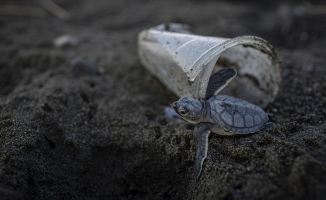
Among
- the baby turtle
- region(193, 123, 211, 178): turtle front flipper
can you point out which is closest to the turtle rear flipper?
the baby turtle

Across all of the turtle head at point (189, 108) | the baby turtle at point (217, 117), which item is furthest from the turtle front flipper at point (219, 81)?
the turtle head at point (189, 108)

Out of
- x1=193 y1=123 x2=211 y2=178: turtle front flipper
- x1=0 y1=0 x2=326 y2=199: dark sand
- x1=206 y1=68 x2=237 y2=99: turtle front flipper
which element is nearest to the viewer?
x1=0 y1=0 x2=326 y2=199: dark sand

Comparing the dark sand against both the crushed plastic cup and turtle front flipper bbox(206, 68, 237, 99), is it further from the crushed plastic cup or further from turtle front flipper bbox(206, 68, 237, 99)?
turtle front flipper bbox(206, 68, 237, 99)

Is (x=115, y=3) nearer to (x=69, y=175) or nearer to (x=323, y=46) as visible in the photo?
(x=323, y=46)

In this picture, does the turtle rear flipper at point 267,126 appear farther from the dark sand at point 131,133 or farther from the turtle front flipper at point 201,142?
the turtle front flipper at point 201,142

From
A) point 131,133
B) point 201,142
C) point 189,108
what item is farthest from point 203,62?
point 131,133

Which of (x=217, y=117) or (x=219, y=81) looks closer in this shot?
(x=217, y=117)

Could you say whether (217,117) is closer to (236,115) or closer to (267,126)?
(236,115)
